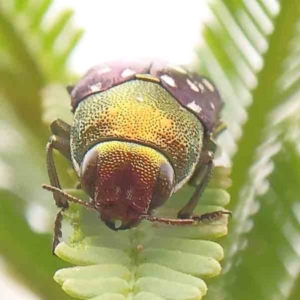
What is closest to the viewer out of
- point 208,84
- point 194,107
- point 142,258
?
point 142,258


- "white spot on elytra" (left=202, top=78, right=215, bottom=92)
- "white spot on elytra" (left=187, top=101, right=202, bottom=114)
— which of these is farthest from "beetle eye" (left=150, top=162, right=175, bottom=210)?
"white spot on elytra" (left=202, top=78, right=215, bottom=92)

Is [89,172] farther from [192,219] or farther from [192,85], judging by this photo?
[192,85]

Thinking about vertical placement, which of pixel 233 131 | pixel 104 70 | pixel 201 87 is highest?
pixel 104 70

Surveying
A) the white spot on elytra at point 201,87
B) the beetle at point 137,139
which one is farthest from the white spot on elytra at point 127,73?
the white spot on elytra at point 201,87

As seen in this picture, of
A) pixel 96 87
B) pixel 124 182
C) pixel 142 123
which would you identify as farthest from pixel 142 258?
pixel 96 87

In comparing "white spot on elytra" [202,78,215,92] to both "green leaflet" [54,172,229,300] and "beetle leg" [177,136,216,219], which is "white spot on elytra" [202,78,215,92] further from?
"green leaflet" [54,172,229,300]

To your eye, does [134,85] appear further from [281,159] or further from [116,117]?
[281,159]

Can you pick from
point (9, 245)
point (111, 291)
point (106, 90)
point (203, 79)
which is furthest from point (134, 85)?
point (111, 291)

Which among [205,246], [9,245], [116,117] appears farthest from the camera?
[9,245]
